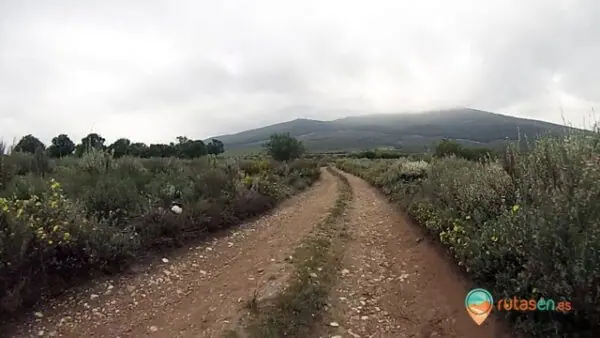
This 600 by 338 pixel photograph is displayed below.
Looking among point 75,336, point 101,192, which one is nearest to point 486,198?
point 75,336

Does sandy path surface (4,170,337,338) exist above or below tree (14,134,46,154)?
below

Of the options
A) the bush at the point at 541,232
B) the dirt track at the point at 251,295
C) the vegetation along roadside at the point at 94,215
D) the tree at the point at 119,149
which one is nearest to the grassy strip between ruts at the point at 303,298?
the dirt track at the point at 251,295

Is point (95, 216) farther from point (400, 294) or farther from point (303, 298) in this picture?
point (400, 294)

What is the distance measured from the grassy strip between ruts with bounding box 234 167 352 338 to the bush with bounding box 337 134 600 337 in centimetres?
198

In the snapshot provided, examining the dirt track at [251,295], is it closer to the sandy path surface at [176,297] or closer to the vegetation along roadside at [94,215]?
the sandy path surface at [176,297]

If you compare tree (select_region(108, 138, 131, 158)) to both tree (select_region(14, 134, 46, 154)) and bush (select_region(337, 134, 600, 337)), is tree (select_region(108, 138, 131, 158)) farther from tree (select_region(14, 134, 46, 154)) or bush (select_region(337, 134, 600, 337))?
bush (select_region(337, 134, 600, 337))

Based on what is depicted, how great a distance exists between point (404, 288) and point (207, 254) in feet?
12.4

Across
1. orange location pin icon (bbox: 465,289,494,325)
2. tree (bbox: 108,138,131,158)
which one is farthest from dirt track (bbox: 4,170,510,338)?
tree (bbox: 108,138,131,158)

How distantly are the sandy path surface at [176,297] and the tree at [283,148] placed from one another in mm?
40155

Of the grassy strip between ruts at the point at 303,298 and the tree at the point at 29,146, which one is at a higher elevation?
the tree at the point at 29,146

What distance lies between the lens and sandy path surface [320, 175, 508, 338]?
16.2 feet

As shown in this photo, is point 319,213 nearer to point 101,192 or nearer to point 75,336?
point 101,192

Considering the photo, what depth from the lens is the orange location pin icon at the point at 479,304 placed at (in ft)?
14.8

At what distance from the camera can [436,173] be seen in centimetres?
1066
